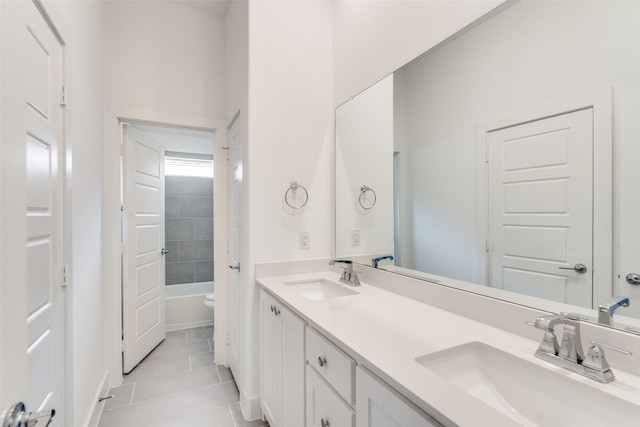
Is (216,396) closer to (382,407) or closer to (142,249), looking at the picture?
(142,249)

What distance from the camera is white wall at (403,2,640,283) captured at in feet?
2.74

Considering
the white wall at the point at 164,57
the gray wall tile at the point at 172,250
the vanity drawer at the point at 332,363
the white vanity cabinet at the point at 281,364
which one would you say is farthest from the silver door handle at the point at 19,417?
the gray wall tile at the point at 172,250

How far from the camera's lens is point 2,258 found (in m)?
0.64

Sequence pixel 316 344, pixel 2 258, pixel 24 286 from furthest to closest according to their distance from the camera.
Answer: pixel 316 344, pixel 24 286, pixel 2 258

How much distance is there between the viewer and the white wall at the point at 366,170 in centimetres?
167

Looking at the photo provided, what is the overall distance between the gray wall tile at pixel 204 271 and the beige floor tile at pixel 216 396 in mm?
2133

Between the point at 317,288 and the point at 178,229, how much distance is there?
300 centimetres

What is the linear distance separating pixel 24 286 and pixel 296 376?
102 centimetres

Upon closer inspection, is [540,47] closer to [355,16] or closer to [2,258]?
[355,16]

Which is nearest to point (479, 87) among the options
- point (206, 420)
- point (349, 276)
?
point (349, 276)

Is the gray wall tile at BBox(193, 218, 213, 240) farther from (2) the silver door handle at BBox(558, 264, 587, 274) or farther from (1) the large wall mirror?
(2) the silver door handle at BBox(558, 264, 587, 274)

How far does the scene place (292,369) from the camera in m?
1.34

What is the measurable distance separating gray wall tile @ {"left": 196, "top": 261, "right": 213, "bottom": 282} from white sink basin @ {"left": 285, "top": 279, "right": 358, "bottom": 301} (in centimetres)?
279

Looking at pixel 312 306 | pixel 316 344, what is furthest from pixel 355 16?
pixel 316 344
